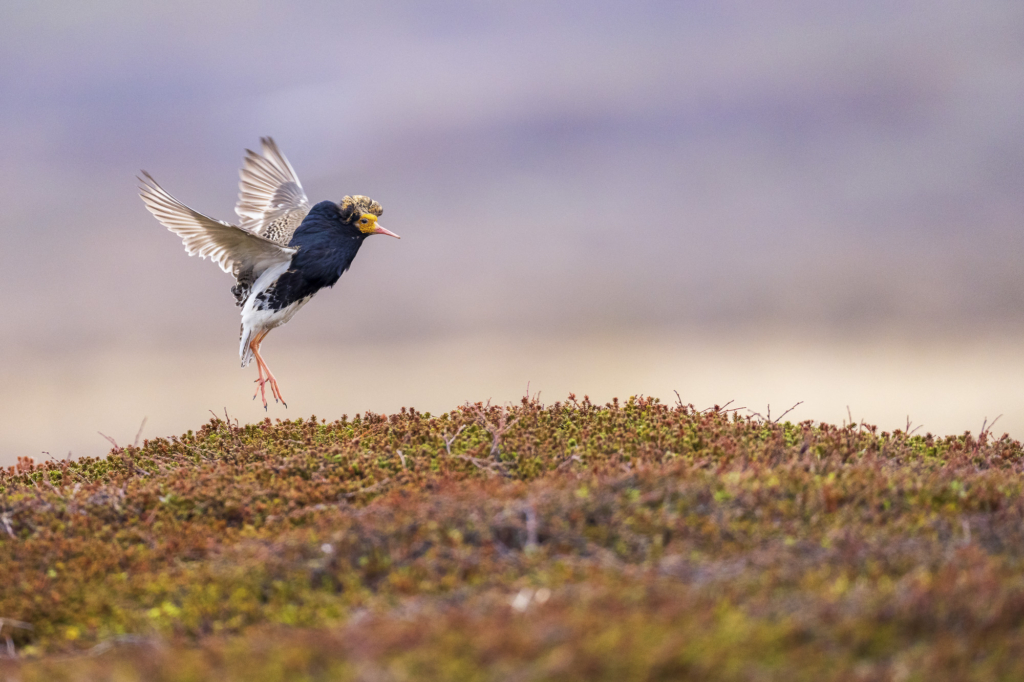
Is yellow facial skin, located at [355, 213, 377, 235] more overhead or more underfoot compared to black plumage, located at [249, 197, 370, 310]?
more overhead

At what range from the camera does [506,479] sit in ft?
23.0

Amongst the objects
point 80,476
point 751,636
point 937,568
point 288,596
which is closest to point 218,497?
point 288,596

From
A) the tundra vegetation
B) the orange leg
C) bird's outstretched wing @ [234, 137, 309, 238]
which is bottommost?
the tundra vegetation

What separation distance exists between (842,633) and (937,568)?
1.18 meters

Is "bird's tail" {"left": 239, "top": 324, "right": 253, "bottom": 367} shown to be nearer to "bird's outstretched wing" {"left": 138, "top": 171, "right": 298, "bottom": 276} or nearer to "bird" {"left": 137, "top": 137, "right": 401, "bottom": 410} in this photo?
"bird" {"left": 137, "top": 137, "right": 401, "bottom": 410}

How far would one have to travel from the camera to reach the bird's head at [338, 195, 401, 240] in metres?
10.4

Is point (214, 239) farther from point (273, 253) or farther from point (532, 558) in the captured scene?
point (532, 558)

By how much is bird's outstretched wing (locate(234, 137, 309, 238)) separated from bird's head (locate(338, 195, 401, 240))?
174 cm

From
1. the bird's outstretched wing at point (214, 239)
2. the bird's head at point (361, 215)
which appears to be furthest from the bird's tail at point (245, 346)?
the bird's head at point (361, 215)

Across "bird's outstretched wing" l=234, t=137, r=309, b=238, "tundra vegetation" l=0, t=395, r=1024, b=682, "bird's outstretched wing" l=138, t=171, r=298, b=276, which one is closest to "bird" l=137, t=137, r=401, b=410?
"bird's outstretched wing" l=138, t=171, r=298, b=276

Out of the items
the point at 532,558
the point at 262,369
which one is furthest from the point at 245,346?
the point at 532,558

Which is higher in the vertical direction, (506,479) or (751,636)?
(506,479)

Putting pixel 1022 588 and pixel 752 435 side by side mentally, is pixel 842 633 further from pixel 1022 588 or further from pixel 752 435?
pixel 752 435

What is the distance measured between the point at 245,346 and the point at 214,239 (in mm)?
1338
